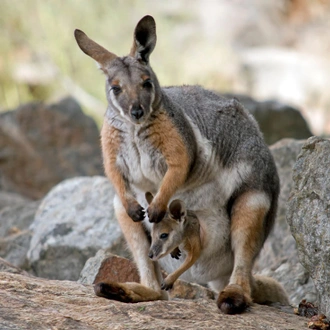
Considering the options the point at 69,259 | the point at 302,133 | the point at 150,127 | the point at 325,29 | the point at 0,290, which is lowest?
the point at 0,290

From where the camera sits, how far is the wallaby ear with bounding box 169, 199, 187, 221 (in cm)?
499

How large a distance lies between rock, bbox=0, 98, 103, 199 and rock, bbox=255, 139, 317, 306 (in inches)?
196

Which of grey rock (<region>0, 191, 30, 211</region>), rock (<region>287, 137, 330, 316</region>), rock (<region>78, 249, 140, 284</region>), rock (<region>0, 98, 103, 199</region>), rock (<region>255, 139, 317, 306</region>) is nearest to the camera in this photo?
rock (<region>287, 137, 330, 316</region>)

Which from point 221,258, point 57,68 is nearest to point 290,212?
point 221,258

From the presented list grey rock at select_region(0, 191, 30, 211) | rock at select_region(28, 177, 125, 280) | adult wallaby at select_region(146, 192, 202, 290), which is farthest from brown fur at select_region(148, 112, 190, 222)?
grey rock at select_region(0, 191, 30, 211)

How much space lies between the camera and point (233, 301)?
4.62m

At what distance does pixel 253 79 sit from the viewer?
20.1m

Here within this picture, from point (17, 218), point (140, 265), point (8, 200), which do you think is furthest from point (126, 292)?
point (8, 200)

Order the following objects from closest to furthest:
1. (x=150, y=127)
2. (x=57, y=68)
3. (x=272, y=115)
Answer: (x=150, y=127), (x=272, y=115), (x=57, y=68)

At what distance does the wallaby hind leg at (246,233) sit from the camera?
511 centimetres

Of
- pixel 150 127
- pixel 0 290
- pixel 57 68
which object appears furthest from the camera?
pixel 57 68

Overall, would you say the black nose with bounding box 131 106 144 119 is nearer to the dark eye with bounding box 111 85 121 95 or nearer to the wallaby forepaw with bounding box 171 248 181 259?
the dark eye with bounding box 111 85 121 95

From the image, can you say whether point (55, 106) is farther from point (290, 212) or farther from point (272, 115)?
point (290, 212)

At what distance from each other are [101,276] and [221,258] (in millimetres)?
931
